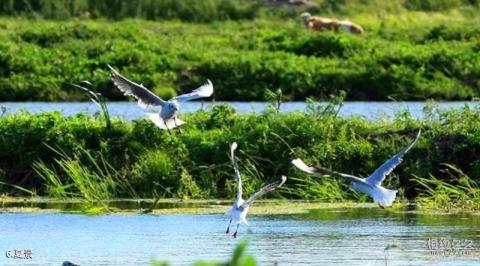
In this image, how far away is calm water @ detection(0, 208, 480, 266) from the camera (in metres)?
14.4

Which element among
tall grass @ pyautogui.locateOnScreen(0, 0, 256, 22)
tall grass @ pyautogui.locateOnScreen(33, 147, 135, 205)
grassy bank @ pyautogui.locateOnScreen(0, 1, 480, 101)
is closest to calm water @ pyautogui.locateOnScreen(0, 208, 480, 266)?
tall grass @ pyautogui.locateOnScreen(33, 147, 135, 205)

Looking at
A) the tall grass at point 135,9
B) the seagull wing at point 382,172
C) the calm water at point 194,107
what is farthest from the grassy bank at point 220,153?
the tall grass at point 135,9

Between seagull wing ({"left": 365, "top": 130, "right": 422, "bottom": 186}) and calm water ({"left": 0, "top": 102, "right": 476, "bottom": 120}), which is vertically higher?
seagull wing ({"left": 365, "top": 130, "right": 422, "bottom": 186})

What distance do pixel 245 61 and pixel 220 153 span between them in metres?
12.7

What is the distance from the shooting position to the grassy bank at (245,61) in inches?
1212

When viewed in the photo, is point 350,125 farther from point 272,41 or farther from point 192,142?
point 272,41

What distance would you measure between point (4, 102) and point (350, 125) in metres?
12.0

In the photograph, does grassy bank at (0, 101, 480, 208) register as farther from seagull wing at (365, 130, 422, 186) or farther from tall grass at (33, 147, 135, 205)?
seagull wing at (365, 130, 422, 186)

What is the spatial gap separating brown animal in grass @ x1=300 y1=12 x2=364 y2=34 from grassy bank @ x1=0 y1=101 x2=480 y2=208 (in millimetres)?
16648

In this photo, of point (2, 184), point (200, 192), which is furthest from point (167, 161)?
point (2, 184)

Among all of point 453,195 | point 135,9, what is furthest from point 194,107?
point 453,195

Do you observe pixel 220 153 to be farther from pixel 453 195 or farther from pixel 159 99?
pixel 453 195

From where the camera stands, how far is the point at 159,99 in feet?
58.3

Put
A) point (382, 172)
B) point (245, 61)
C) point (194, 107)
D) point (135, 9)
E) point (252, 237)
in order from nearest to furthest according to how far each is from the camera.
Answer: point (382, 172)
point (252, 237)
point (194, 107)
point (245, 61)
point (135, 9)
